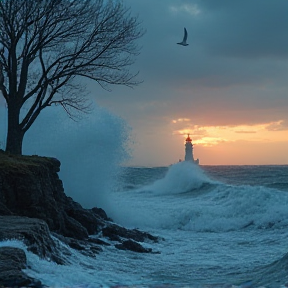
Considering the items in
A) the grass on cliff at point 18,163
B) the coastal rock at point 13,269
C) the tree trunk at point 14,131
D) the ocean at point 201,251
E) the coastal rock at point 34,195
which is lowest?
the ocean at point 201,251

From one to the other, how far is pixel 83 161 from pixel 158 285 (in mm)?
16816

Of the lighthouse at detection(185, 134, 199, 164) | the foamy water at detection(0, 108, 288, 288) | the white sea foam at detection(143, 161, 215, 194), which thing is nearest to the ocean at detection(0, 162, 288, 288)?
the foamy water at detection(0, 108, 288, 288)

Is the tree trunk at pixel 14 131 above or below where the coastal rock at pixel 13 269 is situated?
above

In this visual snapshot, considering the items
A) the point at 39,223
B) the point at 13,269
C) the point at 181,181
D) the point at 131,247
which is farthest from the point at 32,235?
the point at 181,181

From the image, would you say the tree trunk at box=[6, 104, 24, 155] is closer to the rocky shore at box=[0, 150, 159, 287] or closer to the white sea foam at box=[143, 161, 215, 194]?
the rocky shore at box=[0, 150, 159, 287]

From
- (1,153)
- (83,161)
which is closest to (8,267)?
(1,153)

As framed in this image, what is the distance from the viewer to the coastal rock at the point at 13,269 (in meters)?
Result: 5.49

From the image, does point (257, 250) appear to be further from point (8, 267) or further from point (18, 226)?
point (8, 267)

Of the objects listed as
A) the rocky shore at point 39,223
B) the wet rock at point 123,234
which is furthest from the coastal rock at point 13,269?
the wet rock at point 123,234

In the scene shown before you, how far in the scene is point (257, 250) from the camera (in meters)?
12.7

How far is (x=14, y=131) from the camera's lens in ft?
44.9

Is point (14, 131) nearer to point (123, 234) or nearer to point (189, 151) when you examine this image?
point (123, 234)

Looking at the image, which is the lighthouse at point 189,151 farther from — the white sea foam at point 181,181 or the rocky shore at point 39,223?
the rocky shore at point 39,223

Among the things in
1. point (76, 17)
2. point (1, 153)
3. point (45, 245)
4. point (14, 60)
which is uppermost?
point (76, 17)
